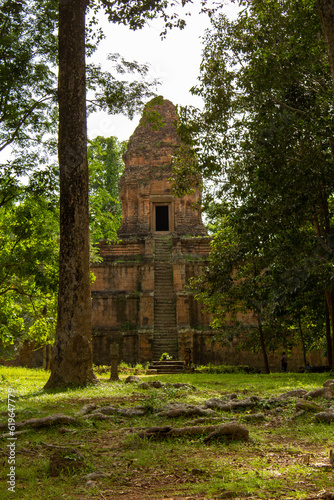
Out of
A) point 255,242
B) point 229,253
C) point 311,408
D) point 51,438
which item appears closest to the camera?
point 51,438

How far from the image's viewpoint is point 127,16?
9.95 meters

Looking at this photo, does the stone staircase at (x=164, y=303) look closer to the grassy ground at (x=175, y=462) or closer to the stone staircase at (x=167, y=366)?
the stone staircase at (x=167, y=366)

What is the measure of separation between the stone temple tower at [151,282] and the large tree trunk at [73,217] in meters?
7.54

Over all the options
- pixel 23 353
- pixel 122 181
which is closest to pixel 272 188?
pixel 23 353

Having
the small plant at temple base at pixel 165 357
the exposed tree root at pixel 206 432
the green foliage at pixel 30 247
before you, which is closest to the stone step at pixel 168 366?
the small plant at temple base at pixel 165 357

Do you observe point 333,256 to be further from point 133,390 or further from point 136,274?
point 136,274

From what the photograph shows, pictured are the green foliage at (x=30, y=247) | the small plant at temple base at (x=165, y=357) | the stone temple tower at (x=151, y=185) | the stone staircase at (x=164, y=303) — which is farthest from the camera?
the stone temple tower at (x=151, y=185)

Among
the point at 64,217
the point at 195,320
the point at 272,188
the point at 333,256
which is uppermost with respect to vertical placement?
the point at 272,188

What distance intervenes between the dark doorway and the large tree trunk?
17.2 meters

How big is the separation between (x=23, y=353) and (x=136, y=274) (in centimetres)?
558

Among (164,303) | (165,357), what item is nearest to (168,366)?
(165,357)

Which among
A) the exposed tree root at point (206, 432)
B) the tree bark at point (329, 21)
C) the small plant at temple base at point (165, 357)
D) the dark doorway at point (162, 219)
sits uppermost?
the dark doorway at point (162, 219)

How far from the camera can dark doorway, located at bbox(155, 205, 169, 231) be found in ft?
85.7

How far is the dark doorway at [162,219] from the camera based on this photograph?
1028 inches
